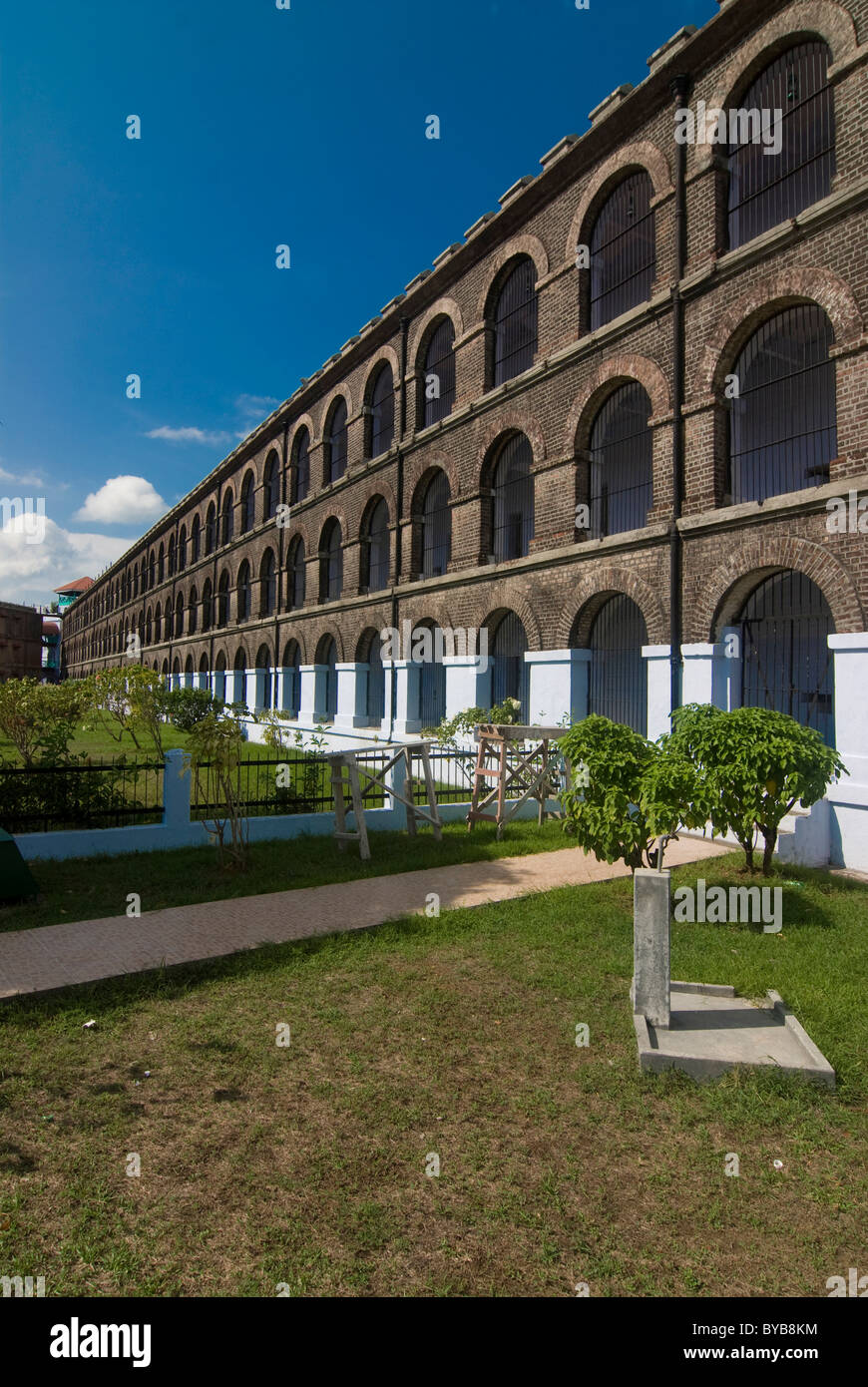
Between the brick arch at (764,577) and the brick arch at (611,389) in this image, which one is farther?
the brick arch at (611,389)

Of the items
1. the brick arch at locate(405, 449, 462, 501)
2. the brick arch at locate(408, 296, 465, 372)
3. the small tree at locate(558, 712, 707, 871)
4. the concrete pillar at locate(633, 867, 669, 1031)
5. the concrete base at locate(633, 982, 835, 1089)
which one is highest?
the brick arch at locate(408, 296, 465, 372)

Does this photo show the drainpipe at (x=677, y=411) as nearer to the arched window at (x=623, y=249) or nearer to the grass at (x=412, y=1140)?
the arched window at (x=623, y=249)

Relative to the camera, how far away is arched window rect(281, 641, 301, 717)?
26656 millimetres

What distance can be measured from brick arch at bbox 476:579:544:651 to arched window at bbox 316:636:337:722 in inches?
376

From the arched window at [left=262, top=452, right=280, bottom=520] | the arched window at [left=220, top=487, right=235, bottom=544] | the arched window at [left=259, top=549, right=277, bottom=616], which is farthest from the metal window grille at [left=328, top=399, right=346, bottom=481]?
the arched window at [left=220, top=487, right=235, bottom=544]

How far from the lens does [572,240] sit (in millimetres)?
13898

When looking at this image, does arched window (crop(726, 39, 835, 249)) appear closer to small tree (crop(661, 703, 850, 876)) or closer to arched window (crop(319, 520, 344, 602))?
small tree (crop(661, 703, 850, 876))

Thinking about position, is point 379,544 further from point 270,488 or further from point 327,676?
point 270,488

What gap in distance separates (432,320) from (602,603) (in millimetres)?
9871

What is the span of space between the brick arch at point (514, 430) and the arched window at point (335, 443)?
9.24m

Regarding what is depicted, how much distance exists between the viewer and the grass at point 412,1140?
2.66m

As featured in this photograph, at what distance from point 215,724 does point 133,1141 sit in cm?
533

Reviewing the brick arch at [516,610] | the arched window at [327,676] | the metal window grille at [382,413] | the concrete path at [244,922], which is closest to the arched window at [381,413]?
the metal window grille at [382,413]

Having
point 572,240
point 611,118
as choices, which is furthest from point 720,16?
point 572,240
